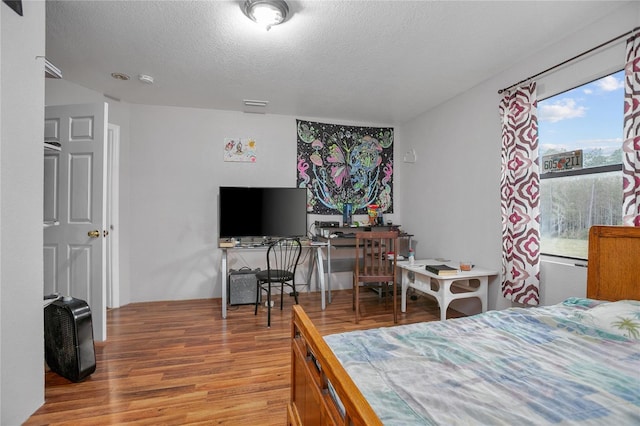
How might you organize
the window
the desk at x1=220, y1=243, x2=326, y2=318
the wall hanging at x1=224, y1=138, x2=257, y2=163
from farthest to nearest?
the wall hanging at x1=224, y1=138, x2=257, y2=163 → the desk at x1=220, y1=243, x2=326, y2=318 → the window

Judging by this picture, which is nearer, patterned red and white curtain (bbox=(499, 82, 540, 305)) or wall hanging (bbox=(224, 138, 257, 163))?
patterned red and white curtain (bbox=(499, 82, 540, 305))

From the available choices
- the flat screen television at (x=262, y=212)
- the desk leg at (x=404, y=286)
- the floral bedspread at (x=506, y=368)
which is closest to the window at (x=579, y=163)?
the floral bedspread at (x=506, y=368)

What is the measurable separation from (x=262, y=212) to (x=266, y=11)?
7.72ft

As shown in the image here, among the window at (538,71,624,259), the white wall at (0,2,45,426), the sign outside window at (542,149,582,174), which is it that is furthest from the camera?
the sign outside window at (542,149,582,174)

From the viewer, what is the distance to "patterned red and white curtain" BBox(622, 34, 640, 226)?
1.84 m

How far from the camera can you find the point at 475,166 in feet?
10.6

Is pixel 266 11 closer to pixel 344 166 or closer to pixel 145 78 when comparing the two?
pixel 145 78

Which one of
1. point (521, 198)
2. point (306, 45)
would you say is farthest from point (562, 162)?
point (306, 45)

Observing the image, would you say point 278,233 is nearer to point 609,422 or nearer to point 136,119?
point 136,119

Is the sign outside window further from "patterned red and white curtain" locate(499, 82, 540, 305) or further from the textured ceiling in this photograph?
the textured ceiling

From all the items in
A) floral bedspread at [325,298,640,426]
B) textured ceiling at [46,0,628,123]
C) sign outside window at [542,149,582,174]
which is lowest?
floral bedspread at [325,298,640,426]

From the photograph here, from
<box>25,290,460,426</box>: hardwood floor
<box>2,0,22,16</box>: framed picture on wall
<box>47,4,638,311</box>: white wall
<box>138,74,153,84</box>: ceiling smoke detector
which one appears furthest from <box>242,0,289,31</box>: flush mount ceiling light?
<box>25,290,460,426</box>: hardwood floor

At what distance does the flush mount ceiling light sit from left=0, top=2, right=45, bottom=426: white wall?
1.20m

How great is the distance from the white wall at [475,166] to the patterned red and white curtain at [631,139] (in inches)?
6.2
